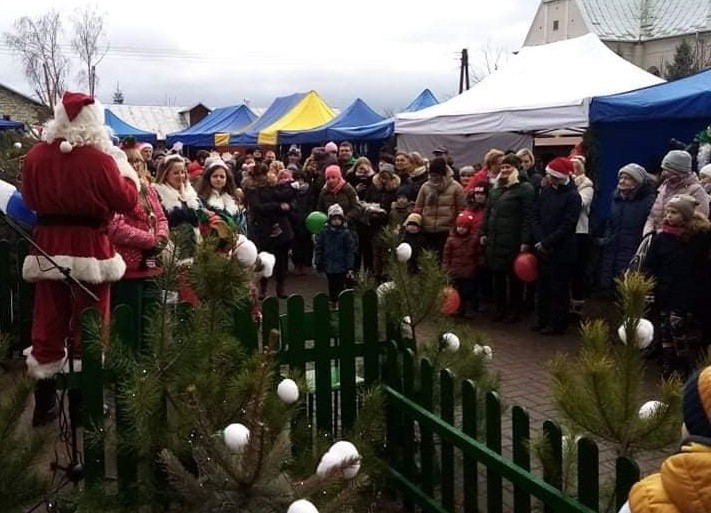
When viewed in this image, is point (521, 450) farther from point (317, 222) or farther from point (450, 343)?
point (317, 222)

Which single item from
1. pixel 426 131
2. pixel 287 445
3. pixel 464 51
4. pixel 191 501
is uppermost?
pixel 464 51

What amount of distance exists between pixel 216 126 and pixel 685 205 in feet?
66.9

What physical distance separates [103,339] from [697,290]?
179 inches

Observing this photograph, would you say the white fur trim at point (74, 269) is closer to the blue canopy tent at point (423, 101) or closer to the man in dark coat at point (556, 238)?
the man in dark coat at point (556, 238)

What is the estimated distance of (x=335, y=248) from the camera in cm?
862

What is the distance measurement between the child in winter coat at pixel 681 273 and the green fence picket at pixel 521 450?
3.43 metres

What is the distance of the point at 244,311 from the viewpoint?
3.16 m

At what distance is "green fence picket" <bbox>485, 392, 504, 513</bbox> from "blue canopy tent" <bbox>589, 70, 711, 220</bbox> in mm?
5759

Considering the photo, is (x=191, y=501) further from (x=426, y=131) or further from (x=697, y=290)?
(x=426, y=131)

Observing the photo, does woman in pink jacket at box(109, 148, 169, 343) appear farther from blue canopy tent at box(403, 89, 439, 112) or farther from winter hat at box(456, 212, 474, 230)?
blue canopy tent at box(403, 89, 439, 112)

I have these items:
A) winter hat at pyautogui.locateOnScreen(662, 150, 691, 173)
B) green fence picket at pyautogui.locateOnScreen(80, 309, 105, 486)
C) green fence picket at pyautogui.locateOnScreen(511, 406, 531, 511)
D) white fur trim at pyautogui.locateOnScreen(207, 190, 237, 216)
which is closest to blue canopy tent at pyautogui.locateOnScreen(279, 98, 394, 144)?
white fur trim at pyautogui.locateOnScreen(207, 190, 237, 216)

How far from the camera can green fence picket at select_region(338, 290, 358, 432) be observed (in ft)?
11.8

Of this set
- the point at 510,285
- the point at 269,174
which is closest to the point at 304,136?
the point at 269,174

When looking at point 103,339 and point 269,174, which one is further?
point 269,174
